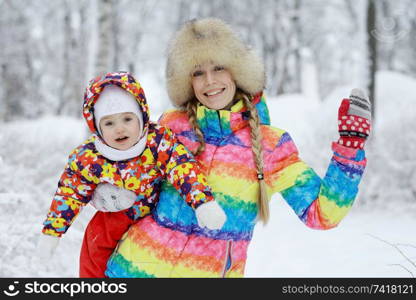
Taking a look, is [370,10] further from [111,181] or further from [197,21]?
[111,181]

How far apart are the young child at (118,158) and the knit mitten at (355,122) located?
671mm

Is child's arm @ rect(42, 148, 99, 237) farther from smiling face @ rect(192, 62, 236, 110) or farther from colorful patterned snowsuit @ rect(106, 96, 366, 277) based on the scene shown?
smiling face @ rect(192, 62, 236, 110)

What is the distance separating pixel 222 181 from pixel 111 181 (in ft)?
1.70

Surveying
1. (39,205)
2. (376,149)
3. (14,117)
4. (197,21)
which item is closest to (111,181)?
(197,21)

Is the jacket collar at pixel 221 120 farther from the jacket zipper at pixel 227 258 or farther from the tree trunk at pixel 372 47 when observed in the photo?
the tree trunk at pixel 372 47

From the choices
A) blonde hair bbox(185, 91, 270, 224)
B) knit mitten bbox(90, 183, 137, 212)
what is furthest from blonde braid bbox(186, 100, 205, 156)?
knit mitten bbox(90, 183, 137, 212)

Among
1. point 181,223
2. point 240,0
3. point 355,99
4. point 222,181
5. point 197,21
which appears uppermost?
point 240,0

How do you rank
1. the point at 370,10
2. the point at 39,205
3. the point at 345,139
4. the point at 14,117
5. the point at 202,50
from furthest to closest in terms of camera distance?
the point at 14,117, the point at 370,10, the point at 39,205, the point at 202,50, the point at 345,139

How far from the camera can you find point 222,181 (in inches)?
89.7

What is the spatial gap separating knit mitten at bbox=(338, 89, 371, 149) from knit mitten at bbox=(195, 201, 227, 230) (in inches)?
24.6

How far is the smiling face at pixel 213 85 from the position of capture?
242 centimetres

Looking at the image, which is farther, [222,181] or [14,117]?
[14,117]

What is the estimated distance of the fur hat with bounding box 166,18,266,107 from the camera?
2.50 metres

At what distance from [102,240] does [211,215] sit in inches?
25.6
